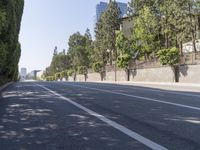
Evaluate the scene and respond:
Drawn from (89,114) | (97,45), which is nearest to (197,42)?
(97,45)

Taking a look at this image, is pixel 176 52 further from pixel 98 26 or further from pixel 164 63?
pixel 98 26

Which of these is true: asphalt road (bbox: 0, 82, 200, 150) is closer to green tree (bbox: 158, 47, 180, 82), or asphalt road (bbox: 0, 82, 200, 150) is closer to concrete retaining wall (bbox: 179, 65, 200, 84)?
concrete retaining wall (bbox: 179, 65, 200, 84)

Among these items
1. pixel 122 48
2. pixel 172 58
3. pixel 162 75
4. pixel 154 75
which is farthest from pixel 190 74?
pixel 122 48

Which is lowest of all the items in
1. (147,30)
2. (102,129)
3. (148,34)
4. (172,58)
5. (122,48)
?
(102,129)

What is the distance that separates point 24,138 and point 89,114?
3.96 meters

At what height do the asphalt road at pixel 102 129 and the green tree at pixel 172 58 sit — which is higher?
the green tree at pixel 172 58

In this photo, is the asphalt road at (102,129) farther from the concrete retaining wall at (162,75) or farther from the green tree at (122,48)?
the green tree at (122,48)

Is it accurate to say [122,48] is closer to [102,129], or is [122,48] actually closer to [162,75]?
[162,75]

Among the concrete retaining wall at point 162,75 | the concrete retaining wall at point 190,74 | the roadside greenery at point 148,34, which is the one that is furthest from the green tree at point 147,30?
the concrete retaining wall at point 190,74

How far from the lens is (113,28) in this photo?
85250mm

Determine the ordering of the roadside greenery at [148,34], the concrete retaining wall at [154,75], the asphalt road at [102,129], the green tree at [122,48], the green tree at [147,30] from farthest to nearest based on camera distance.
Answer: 1. the green tree at [122,48]
2. the green tree at [147,30]
3. the concrete retaining wall at [154,75]
4. the roadside greenery at [148,34]
5. the asphalt road at [102,129]

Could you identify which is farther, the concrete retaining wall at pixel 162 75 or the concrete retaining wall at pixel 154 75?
the concrete retaining wall at pixel 154 75

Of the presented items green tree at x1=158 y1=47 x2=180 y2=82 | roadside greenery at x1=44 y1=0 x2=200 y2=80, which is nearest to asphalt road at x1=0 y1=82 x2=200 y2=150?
roadside greenery at x1=44 y1=0 x2=200 y2=80

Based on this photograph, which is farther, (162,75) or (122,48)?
(122,48)
